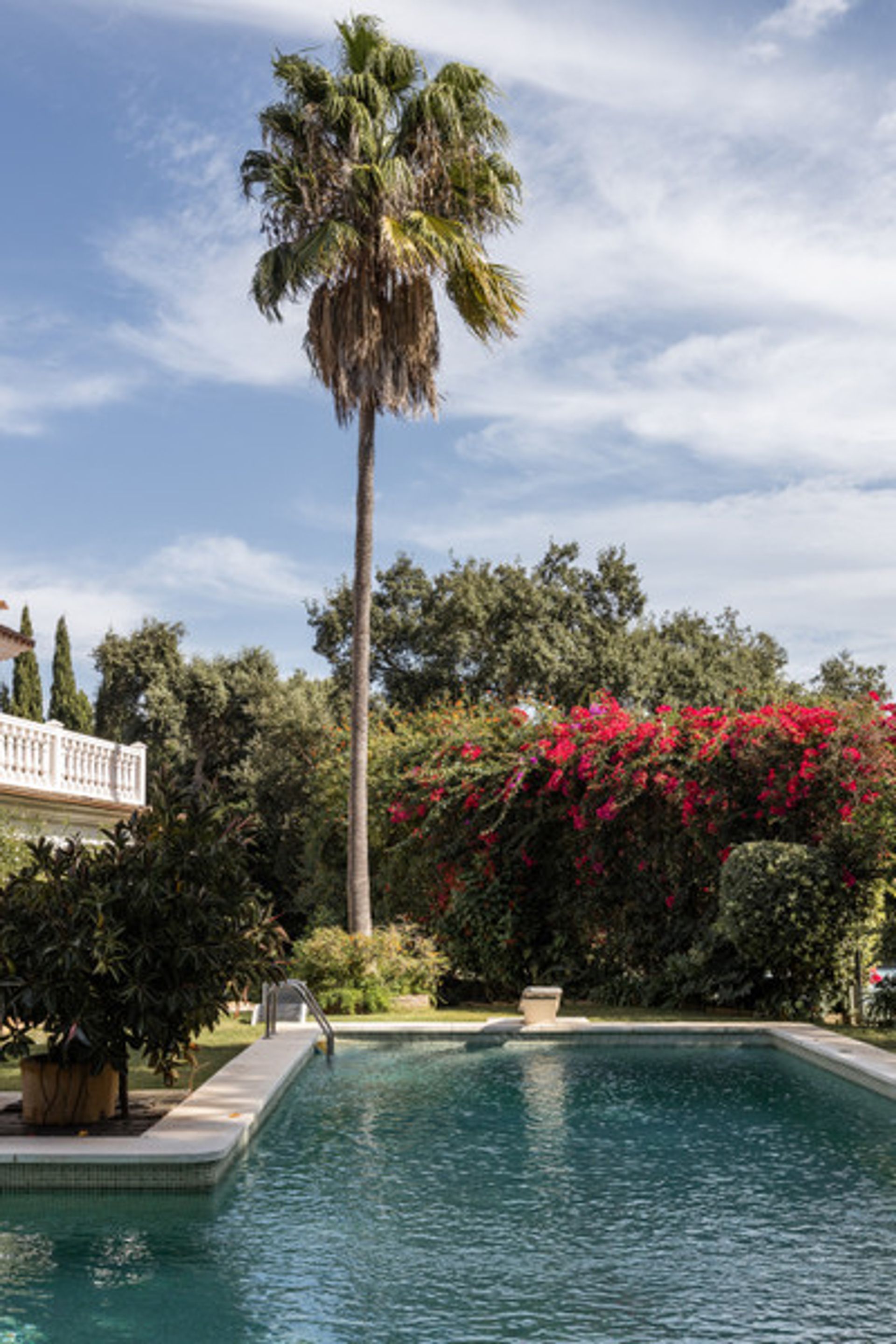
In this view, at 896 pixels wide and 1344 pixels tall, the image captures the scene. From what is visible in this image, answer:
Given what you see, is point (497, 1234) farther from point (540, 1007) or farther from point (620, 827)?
point (620, 827)

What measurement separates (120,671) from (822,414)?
2425 centimetres

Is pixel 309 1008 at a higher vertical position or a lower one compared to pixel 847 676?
lower

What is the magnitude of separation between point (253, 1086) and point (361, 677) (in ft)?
27.4

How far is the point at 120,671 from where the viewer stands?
38.0 m

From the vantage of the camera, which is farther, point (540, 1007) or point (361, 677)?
point (361, 677)

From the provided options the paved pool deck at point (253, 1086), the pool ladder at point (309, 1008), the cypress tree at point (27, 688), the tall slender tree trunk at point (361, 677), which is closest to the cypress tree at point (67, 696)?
the cypress tree at point (27, 688)

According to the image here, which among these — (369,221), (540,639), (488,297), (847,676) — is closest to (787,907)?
(488,297)

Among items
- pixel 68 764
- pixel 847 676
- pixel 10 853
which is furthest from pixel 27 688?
pixel 10 853

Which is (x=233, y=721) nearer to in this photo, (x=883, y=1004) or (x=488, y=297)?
(x=488, y=297)

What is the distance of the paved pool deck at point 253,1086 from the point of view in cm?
820

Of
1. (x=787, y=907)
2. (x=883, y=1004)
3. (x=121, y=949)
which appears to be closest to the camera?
(x=121, y=949)

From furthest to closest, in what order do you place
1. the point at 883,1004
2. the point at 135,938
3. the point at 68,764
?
1. the point at 68,764
2. the point at 883,1004
3. the point at 135,938

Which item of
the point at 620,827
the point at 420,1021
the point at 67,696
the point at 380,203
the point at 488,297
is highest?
the point at 380,203

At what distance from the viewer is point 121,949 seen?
29.9 feet
